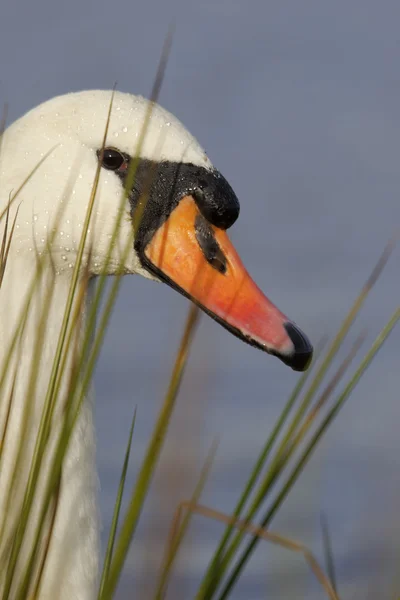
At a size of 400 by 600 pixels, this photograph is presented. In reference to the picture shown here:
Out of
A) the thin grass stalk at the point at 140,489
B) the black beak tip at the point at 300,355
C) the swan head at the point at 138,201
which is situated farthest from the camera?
the swan head at the point at 138,201

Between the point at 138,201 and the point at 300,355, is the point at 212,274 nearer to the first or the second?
the point at 138,201

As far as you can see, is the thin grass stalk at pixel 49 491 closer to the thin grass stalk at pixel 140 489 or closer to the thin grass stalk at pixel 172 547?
the thin grass stalk at pixel 140 489

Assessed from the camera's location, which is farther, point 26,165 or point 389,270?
point 389,270

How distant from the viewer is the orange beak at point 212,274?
3.85 metres

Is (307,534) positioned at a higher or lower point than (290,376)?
higher

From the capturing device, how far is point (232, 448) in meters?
8.10

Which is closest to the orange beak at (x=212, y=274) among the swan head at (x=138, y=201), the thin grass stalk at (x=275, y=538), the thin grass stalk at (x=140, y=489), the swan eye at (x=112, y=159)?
the swan head at (x=138, y=201)

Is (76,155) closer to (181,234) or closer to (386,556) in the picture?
(181,234)

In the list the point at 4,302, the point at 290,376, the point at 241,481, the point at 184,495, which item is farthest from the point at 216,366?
the point at 290,376

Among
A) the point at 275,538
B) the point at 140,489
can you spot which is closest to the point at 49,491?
the point at 140,489

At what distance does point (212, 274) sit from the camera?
4.01 meters

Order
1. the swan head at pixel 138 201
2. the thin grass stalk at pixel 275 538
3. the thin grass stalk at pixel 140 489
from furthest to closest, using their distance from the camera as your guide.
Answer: the swan head at pixel 138 201
the thin grass stalk at pixel 275 538
the thin grass stalk at pixel 140 489

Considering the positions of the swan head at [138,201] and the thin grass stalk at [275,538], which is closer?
the thin grass stalk at [275,538]

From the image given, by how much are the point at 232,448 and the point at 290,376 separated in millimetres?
1180
